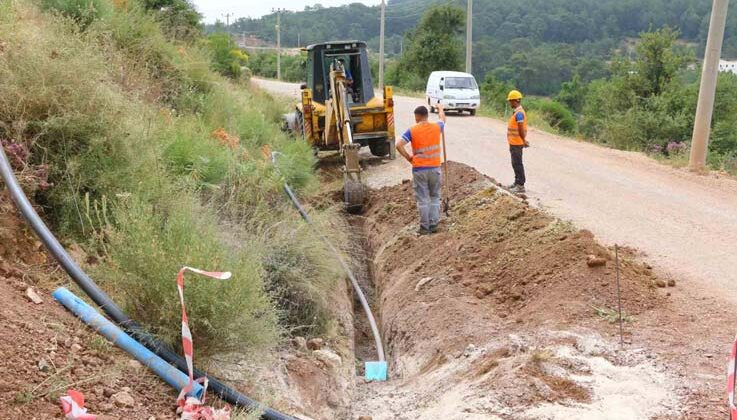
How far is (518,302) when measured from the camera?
751cm

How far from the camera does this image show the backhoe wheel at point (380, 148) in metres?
16.3

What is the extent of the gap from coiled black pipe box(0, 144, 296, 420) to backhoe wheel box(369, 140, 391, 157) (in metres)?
11.2

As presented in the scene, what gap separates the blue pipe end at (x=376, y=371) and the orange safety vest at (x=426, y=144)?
318 cm

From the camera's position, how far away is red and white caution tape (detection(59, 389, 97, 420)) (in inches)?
146

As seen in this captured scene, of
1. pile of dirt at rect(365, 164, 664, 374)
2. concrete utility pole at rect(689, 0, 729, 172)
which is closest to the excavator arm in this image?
pile of dirt at rect(365, 164, 664, 374)

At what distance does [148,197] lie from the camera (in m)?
6.55

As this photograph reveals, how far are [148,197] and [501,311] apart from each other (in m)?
3.86

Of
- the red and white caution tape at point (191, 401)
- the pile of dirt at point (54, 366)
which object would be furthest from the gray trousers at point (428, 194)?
the red and white caution tape at point (191, 401)

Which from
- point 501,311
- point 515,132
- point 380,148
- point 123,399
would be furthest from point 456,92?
point 123,399

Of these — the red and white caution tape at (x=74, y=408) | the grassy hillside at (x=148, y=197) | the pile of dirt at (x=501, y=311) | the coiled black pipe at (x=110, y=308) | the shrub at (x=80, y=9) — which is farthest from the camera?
the shrub at (x=80, y=9)

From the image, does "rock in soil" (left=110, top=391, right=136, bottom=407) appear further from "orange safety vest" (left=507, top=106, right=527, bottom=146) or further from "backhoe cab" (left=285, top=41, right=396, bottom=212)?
"backhoe cab" (left=285, top=41, right=396, bottom=212)

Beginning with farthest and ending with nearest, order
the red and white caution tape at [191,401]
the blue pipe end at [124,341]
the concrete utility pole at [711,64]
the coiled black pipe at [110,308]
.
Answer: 1. the concrete utility pole at [711,64]
2. the coiled black pipe at [110,308]
3. the blue pipe end at [124,341]
4. the red and white caution tape at [191,401]

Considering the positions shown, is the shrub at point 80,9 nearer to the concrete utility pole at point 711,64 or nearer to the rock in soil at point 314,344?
the rock in soil at point 314,344

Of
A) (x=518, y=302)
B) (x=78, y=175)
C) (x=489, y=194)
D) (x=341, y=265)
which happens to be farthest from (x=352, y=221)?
(x=78, y=175)
